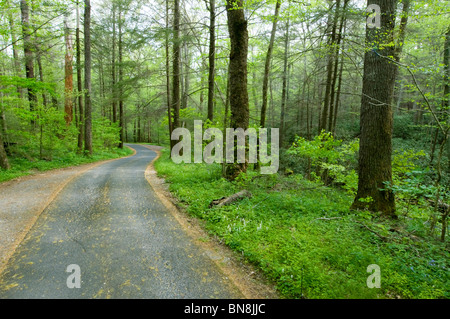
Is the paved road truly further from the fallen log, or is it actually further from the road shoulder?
the fallen log

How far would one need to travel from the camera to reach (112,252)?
3375 mm

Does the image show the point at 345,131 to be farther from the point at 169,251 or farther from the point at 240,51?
the point at 169,251

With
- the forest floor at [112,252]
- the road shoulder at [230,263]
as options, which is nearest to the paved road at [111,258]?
the forest floor at [112,252]

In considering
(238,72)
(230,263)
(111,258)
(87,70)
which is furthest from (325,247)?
(87,70)

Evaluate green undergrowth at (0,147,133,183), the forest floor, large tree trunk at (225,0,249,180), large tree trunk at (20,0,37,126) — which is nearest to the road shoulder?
the forest floor

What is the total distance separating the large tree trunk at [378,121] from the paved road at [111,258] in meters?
3.83

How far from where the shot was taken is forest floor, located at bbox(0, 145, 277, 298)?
8.60 feet

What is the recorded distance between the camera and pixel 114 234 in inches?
155

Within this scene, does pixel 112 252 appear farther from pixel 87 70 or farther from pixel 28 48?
pixel 28 48

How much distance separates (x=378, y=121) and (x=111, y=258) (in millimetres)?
5655

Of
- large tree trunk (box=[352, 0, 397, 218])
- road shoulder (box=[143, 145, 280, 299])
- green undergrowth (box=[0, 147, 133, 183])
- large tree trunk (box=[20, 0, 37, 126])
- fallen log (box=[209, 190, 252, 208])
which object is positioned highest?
large tree trunk (box=[20, 0, 37, 126])

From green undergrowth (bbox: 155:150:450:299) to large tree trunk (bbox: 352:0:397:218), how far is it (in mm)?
562

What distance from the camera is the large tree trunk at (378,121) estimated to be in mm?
4453
